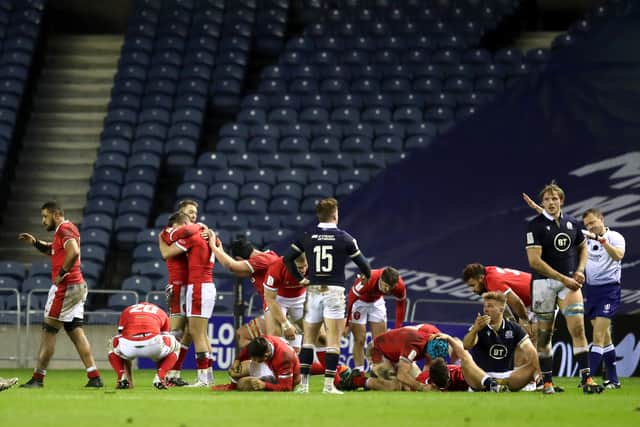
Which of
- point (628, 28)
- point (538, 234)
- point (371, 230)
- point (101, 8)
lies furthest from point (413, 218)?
point (101, 8)

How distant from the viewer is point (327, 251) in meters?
13.2

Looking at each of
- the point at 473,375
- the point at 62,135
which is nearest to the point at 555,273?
the point at 473,375

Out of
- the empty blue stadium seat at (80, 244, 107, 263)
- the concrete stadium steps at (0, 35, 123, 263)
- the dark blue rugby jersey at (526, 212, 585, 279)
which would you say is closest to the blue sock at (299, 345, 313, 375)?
the dark blue rugby jersey at (526, 212, 585, 279)

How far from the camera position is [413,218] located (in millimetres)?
23906

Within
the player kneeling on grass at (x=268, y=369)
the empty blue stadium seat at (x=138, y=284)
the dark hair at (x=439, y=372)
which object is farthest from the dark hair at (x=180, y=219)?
the empty blue stadium seat at (x=138, y=284)

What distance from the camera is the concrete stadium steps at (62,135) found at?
2723 cm

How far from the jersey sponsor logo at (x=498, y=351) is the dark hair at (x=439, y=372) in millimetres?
554

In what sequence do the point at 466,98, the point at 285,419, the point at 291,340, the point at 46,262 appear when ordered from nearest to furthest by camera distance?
the point at 285,419 → the point at 291,340 → the point at 46,262 → the point at 466,98

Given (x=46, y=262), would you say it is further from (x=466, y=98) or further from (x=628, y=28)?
(x=628, y=28)

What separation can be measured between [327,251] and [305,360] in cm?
117

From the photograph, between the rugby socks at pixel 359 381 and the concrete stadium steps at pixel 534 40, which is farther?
the concrete stadium steps at pixel 534 40

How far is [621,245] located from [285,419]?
6704 millimetres

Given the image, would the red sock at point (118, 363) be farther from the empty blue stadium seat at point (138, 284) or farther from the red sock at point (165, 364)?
the empty blue stadium seat at point (138, 284)

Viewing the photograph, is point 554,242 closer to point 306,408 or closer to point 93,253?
point 306,408
